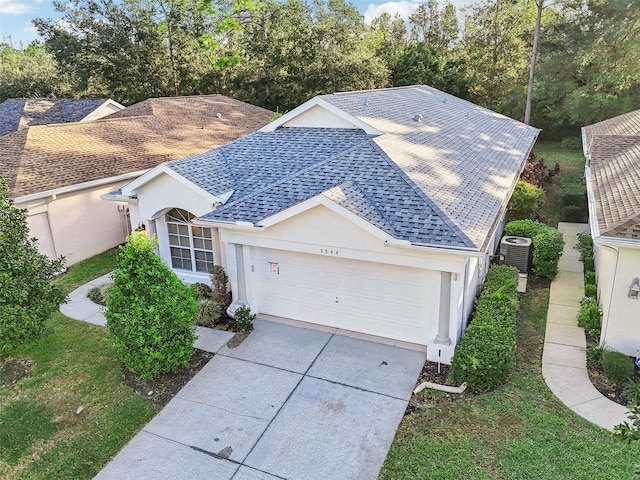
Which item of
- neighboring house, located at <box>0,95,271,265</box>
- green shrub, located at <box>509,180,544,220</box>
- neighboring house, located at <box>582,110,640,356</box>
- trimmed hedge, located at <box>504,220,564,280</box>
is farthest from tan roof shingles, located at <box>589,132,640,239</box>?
neighboring house, located at <box>0,95,271,265</box>

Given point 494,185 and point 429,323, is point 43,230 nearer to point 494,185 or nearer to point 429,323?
point 429,323

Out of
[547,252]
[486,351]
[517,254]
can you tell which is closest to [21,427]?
[486,351]

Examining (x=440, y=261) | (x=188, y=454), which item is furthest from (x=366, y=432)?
(x=440, y=261)

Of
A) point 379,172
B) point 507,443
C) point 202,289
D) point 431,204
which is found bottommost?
point 507,443

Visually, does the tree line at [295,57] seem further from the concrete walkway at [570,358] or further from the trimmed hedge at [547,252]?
the concrete walkway at [570,358]

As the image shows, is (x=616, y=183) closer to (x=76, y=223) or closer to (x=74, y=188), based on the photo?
(x=74, y=188)

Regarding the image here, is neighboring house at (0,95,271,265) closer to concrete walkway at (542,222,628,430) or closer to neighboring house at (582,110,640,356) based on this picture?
concrete walkway at (542,222,628,430)
